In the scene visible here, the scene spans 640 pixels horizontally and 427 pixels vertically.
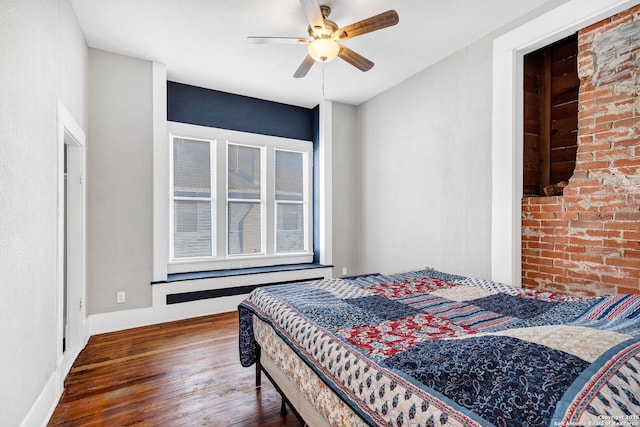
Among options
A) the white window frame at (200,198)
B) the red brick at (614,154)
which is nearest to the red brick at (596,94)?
the red brick at (614,154)

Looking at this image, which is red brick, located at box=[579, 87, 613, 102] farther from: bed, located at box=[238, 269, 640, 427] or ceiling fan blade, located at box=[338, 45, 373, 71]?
ceiling fan blade, located at box=[338, 45, 373, 71]

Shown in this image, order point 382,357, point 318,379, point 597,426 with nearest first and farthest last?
point 597,426
point 382,357
point 318,379

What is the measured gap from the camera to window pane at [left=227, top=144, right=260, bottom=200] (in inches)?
178

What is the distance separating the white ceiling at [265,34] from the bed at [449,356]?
7.61 ft

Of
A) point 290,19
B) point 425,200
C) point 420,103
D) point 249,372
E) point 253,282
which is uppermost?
point 290,19

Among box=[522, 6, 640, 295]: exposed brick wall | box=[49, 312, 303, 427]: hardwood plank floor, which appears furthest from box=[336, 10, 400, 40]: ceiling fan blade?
box=[49, 312, 303, 427]: hardwood plank floor

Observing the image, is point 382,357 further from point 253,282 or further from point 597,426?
point 253,282

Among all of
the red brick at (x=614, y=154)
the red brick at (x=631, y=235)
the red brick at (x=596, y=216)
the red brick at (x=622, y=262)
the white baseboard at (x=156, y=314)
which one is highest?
the red brick at (x=614, y=154)

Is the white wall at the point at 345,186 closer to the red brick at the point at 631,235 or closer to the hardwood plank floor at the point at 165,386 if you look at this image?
the hardwood plank floor at the point at 165,386

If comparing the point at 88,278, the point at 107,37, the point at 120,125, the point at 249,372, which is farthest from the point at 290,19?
the point at 88,278

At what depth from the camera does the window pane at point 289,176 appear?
4.89 meters

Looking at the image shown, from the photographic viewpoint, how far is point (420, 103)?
12.8 feet

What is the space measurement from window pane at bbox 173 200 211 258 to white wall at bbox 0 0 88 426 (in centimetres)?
200

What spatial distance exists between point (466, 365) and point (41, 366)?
2326 mm
